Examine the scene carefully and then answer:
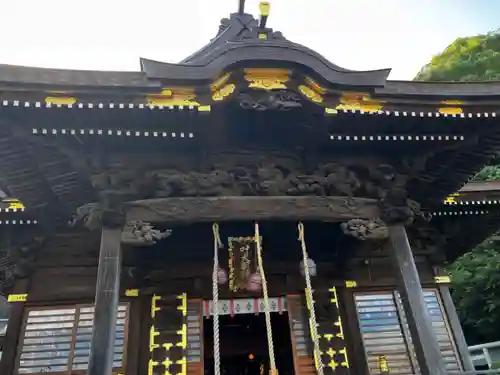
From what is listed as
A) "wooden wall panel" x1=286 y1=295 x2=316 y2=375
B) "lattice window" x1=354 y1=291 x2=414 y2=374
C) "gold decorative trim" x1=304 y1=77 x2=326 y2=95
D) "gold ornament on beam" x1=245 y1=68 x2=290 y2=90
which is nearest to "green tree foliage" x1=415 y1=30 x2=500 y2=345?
"lattice window" x1=354 y1=291 x2=414 y2=374

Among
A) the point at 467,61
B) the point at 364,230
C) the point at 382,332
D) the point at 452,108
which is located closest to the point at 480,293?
the point at 382,332

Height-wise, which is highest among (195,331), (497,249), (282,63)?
(497,249)

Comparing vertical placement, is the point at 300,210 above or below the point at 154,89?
below

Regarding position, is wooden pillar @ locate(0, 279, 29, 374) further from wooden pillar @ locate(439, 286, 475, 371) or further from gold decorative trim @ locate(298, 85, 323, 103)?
wooden pillar @ locate(439, 286, 475, 371)

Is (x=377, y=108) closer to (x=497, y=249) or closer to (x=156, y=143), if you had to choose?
(x=156, y=143)

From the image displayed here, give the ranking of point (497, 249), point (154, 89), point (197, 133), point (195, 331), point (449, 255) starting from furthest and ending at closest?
1. point (497, 249)
2. point (449, 255)
3. point (195, 331)
4. point (197, 133)
5. point (154, 89)

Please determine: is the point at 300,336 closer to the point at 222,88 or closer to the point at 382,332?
the point at 382,332

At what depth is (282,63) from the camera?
18.1 feet

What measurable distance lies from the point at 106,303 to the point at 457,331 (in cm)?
589

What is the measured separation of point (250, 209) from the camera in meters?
5.36

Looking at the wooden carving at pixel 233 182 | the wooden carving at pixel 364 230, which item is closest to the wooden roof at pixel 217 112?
the wooden carving at pixel 233 182

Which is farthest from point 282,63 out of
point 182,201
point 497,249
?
point 497,249

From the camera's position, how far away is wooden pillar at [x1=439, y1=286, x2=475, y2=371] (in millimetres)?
6703

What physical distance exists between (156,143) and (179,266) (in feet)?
7.64
